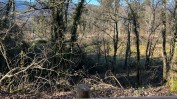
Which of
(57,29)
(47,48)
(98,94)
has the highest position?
(57,29)

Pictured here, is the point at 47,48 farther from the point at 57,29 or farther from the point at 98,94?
the point at 98,94

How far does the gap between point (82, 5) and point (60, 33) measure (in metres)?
4.77

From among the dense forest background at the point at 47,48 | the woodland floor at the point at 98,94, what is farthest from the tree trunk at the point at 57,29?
the woodland floor at the point at 98,94

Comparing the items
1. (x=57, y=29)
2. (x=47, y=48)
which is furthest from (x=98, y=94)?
(x=57, y=29)

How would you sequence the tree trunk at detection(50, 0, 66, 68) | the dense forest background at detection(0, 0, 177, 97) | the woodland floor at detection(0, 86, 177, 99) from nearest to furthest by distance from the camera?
1. the woodland floor at detection(0, 86, 177, 99)
2. the dense forest background at detection(0, 0, 177, 97)
3. the tree trunk at detection(50, 0, 66, 68)

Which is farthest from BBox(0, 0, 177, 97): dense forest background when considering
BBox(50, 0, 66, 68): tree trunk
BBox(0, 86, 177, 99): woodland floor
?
BBox(0, 86, 177, 99): woodland floor

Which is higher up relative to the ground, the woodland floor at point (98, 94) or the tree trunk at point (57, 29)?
the tree trunk at point (57, 29)

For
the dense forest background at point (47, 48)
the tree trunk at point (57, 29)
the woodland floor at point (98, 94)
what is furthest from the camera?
the tree trunk at point (57, 29)

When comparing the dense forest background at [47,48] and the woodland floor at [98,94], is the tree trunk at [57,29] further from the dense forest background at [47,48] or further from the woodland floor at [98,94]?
the woodland floor at [98,94]

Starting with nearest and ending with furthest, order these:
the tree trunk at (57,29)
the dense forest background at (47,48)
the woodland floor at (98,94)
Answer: the woodland floor at (98,94) < the dense forest background at (47,48) < the tree trunk at (57,29)

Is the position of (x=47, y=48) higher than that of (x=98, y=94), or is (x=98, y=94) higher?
(x=47, y=48)

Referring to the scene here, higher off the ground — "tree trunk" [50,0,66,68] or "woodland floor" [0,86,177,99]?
"tree trunk" [50,0,66,68]

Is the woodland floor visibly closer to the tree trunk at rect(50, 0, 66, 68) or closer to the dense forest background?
the dense forest background

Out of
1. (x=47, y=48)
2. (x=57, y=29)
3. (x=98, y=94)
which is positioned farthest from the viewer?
(x=57, y=29)
